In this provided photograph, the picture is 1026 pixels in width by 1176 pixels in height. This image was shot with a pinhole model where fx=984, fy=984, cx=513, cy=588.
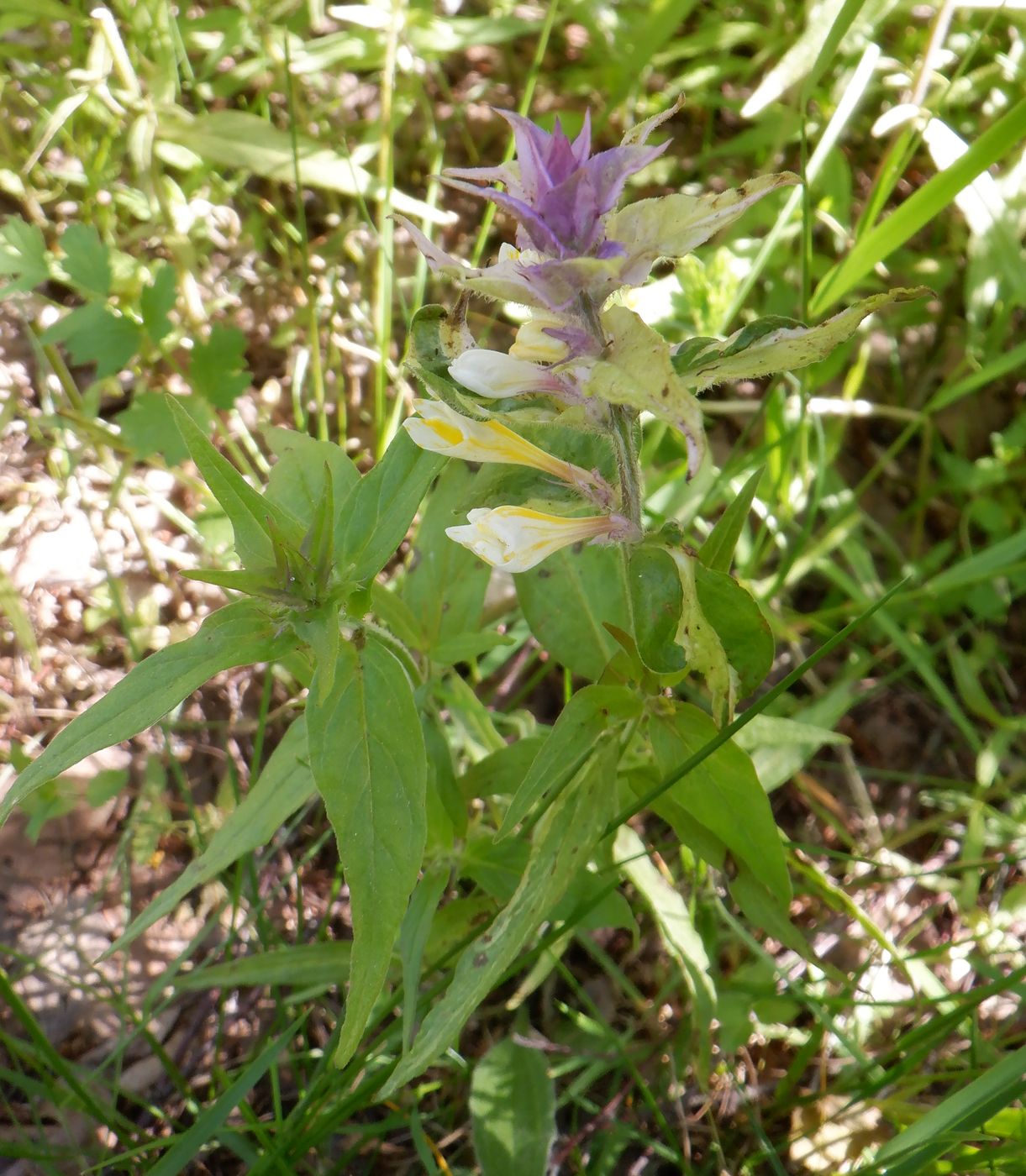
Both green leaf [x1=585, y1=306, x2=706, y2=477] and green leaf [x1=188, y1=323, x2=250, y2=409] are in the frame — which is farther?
green leaf [x1=188, y1=323, x2=250, y2=409]

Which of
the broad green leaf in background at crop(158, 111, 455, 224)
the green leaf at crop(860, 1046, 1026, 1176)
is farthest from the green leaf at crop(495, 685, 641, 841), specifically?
the broad green leaf in background at crop(158, 111, 455, 224)

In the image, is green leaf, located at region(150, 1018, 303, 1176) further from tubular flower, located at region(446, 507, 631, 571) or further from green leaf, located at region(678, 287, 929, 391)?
green leaf, located at region(678, 287, 929, 391)

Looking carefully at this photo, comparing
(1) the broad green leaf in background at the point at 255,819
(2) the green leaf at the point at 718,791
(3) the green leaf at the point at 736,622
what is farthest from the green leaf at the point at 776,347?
(1) the broad green leaf in background at the point at 255,819

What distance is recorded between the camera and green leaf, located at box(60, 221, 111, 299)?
208 centimetres

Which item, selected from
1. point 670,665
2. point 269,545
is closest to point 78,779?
point 269,545

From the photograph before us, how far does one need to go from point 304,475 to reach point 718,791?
76 centimetres

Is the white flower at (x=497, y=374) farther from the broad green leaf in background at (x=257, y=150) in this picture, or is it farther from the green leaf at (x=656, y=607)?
the broad green leaf in background at (x=257, y=150)

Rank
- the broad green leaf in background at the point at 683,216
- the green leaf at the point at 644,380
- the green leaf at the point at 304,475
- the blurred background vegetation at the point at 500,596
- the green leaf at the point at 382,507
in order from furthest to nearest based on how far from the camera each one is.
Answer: the blurred background vegetation at the point at 500,596, the green leaf at the point at 304,475, the green leaf at the point at 382,507, the broad green leaf in background at the point at 683,216, the green leaf at the point at 644,380

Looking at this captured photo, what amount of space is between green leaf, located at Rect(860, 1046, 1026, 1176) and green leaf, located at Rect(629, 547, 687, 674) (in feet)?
2.32

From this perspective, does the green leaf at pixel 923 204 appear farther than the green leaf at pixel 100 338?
No

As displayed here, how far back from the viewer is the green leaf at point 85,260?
2.08m

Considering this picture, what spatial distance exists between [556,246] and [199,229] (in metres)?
1.81

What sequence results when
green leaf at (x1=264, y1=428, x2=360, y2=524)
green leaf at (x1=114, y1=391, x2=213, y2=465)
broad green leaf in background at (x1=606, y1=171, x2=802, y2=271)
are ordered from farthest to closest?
green leaf at (x1=114, y1=391, x2=213, y2=465)
green leaf at (x1=264, y1=428, x2=360, y2=524)
broad green leaf in background at (x1=606, y1=171, x2=802, y2=271)

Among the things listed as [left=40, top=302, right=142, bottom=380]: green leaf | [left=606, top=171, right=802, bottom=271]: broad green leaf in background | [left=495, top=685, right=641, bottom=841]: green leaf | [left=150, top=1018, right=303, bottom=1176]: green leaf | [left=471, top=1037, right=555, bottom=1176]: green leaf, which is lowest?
[left=471, top=1037, right=555, bottom=1176]: green leaf
